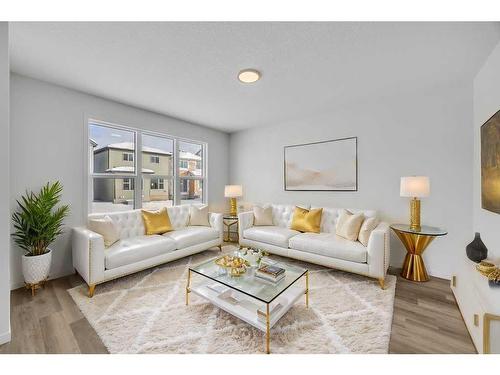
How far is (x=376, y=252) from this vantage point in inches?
94.0

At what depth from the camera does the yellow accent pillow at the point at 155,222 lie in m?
3.13

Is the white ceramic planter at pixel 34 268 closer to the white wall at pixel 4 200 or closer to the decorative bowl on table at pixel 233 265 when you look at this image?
the white wall at pixel 4 200

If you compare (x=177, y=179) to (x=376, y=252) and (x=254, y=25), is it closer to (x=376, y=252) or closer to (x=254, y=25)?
(x=254, y=25)

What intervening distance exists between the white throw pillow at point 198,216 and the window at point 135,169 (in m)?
0.51

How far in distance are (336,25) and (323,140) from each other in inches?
88.4

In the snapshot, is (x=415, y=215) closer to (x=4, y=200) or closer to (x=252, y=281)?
(x=252, y=281)

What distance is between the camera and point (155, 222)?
317 cm

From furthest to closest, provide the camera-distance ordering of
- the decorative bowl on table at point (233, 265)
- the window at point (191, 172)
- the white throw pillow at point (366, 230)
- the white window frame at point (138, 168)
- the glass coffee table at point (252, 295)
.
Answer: the window at point (191, 172) < the white window frame at point (138, 168) < the white throw pillow at point (366, 230) < the decorative bowl on table at point (233, 265) < the glass coffee table at point (252, 295)

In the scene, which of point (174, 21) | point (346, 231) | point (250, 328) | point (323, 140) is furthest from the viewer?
point (323, 140)

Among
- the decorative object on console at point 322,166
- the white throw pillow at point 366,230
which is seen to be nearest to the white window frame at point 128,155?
the decorative object on console at point 322,166

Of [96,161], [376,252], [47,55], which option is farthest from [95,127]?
[376,252]

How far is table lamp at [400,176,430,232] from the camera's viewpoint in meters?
2.49

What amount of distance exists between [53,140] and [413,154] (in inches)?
188

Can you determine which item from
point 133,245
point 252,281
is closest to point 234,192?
point 133,245
